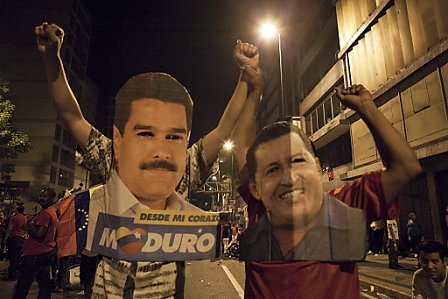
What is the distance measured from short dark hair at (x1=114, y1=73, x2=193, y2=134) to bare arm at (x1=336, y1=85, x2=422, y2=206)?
1.01 m

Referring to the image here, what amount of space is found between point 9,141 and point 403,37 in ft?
70.1

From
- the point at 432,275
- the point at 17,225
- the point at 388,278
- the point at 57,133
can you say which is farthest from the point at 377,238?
the point at 57,133

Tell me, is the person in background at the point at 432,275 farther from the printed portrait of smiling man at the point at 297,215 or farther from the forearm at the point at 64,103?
the forearm at the point at 64,103

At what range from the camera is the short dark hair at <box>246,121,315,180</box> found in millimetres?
1938

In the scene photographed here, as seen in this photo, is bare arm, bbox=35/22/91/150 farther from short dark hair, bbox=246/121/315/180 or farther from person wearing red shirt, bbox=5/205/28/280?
person wearing red shirt, bbox=5/205/28/280

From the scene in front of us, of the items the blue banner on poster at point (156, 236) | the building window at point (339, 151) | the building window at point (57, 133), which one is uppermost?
the building window at point (57, 133)

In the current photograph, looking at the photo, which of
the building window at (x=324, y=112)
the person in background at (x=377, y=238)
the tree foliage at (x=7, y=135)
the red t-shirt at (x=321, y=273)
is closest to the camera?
the red t-shirt at (x=321, y=273)

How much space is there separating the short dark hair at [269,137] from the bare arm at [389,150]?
0.33 meters

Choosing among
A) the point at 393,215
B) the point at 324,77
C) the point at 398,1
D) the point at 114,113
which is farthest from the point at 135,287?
the point at 324,77

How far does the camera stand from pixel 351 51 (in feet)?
51.2

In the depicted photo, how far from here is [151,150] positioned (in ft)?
6.19

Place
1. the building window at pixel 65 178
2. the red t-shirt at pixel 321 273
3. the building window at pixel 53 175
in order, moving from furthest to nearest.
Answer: the building window at pixel 65 178 < the building window at pixel 53 175 < the red t-shirt at pixel 321 273

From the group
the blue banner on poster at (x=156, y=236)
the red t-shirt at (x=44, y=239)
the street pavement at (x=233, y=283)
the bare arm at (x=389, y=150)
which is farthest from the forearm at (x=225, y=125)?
the street pavement at (x=233, y=283)

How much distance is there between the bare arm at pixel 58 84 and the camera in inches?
77.1
